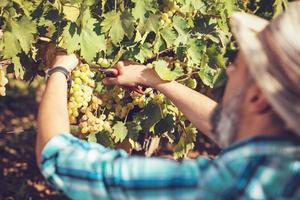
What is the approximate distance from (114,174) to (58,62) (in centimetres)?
87

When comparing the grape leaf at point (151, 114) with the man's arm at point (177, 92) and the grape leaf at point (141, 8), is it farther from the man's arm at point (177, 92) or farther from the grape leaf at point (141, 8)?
the grape leaf at point (141, 8)

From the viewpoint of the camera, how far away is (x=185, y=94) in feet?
8.24

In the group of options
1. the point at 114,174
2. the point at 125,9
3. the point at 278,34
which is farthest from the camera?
the point at 125,9

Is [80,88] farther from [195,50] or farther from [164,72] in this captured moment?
[195,50]

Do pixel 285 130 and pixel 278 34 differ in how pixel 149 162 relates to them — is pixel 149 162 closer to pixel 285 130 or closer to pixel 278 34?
pixel 285 130

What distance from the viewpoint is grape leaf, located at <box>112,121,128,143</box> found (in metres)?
3.08

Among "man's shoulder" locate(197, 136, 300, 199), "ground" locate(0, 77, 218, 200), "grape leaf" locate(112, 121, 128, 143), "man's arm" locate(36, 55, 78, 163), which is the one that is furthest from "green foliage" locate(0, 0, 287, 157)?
"man's shoulder" locate(197, 136, 300, 199)

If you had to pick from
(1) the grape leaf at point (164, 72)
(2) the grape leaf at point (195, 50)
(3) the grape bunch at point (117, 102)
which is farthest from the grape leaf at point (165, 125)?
(1) the grape leaf at point (164, 72)

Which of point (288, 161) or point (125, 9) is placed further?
point (125, 9)

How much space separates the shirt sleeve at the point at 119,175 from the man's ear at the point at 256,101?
0.76 ft

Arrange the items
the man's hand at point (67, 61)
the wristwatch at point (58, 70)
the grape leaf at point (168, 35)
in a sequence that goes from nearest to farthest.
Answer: the wristwatch at point (58, 70), the man's hand at point (67, 61), the grape leaf at point (168, 35)

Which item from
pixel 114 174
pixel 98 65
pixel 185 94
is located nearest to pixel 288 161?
pixel 114 174

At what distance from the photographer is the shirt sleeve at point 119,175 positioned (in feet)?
5.12

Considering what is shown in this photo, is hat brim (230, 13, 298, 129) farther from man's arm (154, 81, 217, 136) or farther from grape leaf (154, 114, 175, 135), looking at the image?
grape leaf (154, 114, 175, 135)
